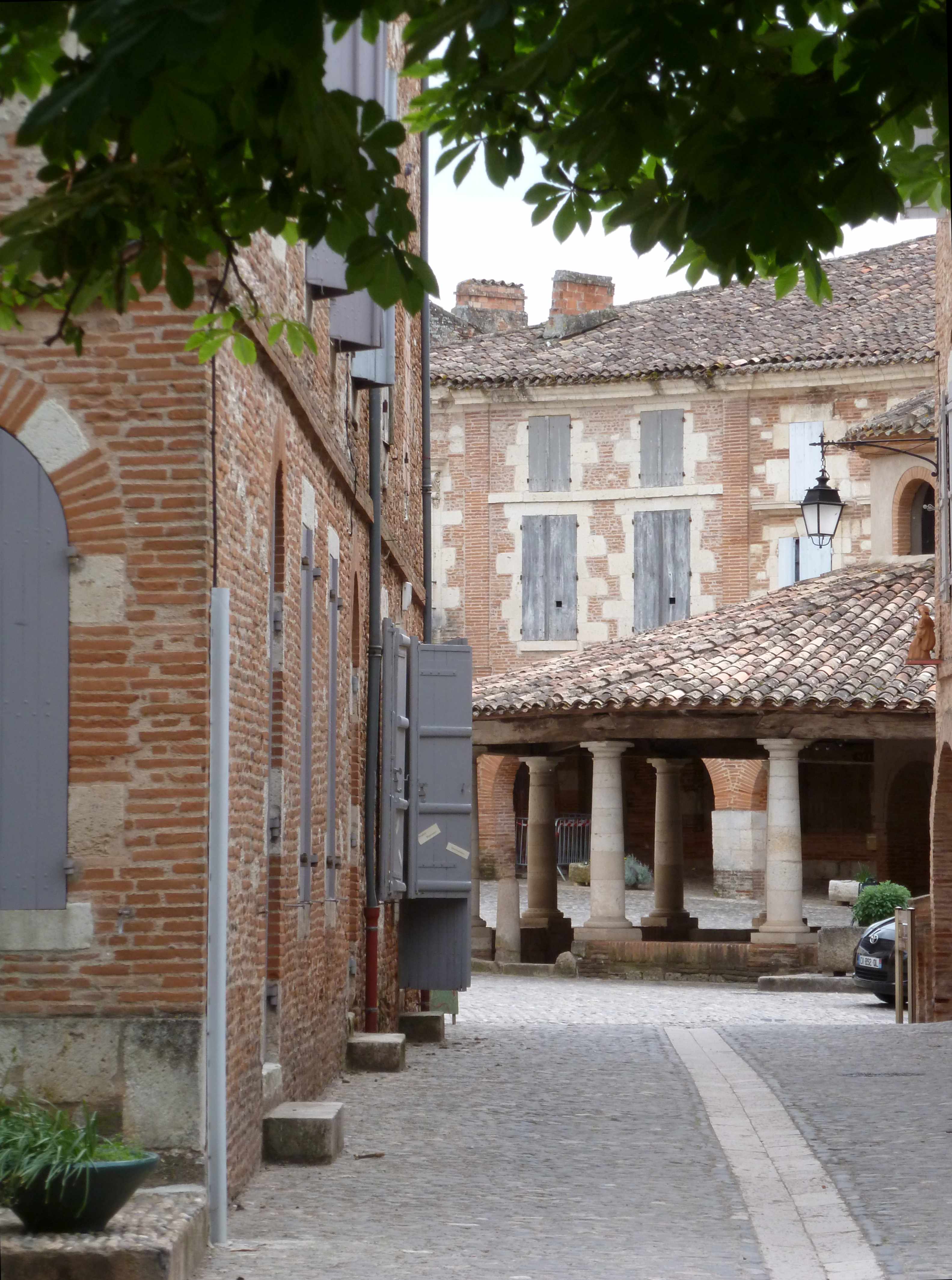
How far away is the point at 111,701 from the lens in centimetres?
669

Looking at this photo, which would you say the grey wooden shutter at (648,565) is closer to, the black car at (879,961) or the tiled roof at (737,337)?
the tiled roof at (737,337)

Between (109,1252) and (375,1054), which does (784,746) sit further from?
(109,1252)

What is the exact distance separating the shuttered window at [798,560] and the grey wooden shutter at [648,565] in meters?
2.16

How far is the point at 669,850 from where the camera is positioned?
26.2 m

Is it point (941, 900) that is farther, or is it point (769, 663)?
point (769, 663)

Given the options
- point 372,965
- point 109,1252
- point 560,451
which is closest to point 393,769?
point 372,965

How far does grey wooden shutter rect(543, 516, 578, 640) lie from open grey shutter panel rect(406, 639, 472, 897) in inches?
814

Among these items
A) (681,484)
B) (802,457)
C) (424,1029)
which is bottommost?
(424,1029)

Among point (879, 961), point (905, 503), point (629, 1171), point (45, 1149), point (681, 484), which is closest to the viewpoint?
point (45, 1149)

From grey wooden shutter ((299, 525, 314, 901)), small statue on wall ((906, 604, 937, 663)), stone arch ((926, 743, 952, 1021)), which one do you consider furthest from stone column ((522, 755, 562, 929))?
grey wooden shutter ((299, 525, 314, 901))

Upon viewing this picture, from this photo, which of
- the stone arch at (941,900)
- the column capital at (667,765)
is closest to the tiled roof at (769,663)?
the column capital at (667,765)

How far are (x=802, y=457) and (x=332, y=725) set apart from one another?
22913 mm

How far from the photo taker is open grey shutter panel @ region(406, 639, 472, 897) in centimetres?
1359

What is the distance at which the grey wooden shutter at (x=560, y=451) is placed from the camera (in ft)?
113
